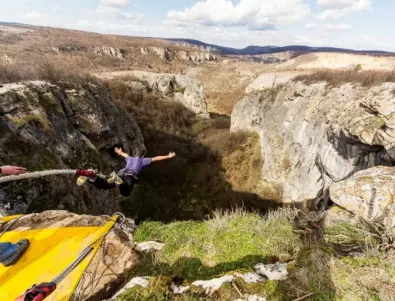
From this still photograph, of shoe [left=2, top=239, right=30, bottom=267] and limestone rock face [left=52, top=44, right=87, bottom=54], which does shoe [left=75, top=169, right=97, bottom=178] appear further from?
limestone rock face [left=52, top=44, right=87, bottom=54]

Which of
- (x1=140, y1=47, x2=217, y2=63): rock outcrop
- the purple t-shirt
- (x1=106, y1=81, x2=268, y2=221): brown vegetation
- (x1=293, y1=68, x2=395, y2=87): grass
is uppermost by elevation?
(x1=293, y1=68, x2=395, y2=87): grass

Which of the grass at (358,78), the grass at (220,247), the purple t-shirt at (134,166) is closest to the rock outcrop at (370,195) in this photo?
the grass at (220,247)

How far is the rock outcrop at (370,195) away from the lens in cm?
565

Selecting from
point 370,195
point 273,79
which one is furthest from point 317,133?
point 273,79

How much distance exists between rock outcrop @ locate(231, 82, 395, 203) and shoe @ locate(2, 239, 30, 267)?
1291cm

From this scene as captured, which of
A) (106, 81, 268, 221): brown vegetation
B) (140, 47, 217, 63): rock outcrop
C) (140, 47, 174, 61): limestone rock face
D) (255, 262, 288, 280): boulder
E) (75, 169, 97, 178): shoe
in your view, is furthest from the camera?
(140, 47, 217, 63): rock outcrop

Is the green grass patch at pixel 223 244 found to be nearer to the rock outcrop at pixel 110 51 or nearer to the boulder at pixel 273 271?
the boulder at pixel 273 271

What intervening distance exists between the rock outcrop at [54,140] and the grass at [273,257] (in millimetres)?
6640

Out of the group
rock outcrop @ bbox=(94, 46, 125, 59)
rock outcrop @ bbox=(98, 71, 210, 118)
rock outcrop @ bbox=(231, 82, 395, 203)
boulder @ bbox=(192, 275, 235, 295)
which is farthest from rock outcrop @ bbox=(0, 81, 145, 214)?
rock outcrop @ bbox=(94, 46, 125, 59)

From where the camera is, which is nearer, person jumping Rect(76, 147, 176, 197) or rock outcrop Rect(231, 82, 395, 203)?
person jumping Rect(76, 147, 176, 197)

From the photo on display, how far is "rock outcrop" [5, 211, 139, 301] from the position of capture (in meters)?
4.38

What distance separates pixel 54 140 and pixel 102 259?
38.8 feet

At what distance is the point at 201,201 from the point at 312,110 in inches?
483

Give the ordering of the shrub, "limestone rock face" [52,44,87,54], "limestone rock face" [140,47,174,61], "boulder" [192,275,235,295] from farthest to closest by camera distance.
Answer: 1. "limestone rock face" [140,47,174,61]
2. "limestone rock face" [52,44,87,54]
3. the shrub
4. "boulder" [192,275,235,295]
